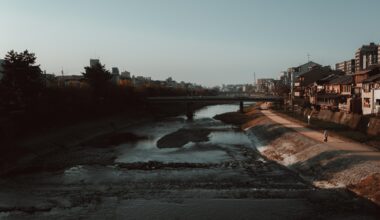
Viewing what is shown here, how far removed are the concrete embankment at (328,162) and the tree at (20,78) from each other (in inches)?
886

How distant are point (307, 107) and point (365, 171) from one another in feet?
140

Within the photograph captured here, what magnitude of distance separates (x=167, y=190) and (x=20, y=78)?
76.3 feet

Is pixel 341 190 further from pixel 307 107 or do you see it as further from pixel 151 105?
pixel 151 105

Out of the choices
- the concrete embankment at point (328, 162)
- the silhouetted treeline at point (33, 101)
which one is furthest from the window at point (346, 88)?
the silhouetted treeline at point (33, 101)

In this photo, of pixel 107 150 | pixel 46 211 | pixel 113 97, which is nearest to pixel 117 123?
pixel 113 97

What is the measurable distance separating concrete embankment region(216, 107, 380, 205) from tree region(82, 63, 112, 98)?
33.6 meters

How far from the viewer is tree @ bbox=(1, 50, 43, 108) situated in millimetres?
36044

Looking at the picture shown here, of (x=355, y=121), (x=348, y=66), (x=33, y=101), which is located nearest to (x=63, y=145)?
(x=33, y=101)

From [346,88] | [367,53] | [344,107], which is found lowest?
[344,107]

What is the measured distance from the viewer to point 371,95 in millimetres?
40094

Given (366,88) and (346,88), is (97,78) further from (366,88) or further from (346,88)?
(366,88)

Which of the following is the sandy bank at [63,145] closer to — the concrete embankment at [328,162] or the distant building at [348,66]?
the concrete embankment at [328,162]

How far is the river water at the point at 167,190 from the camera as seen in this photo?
16.4 m

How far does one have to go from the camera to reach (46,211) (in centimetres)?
1681
